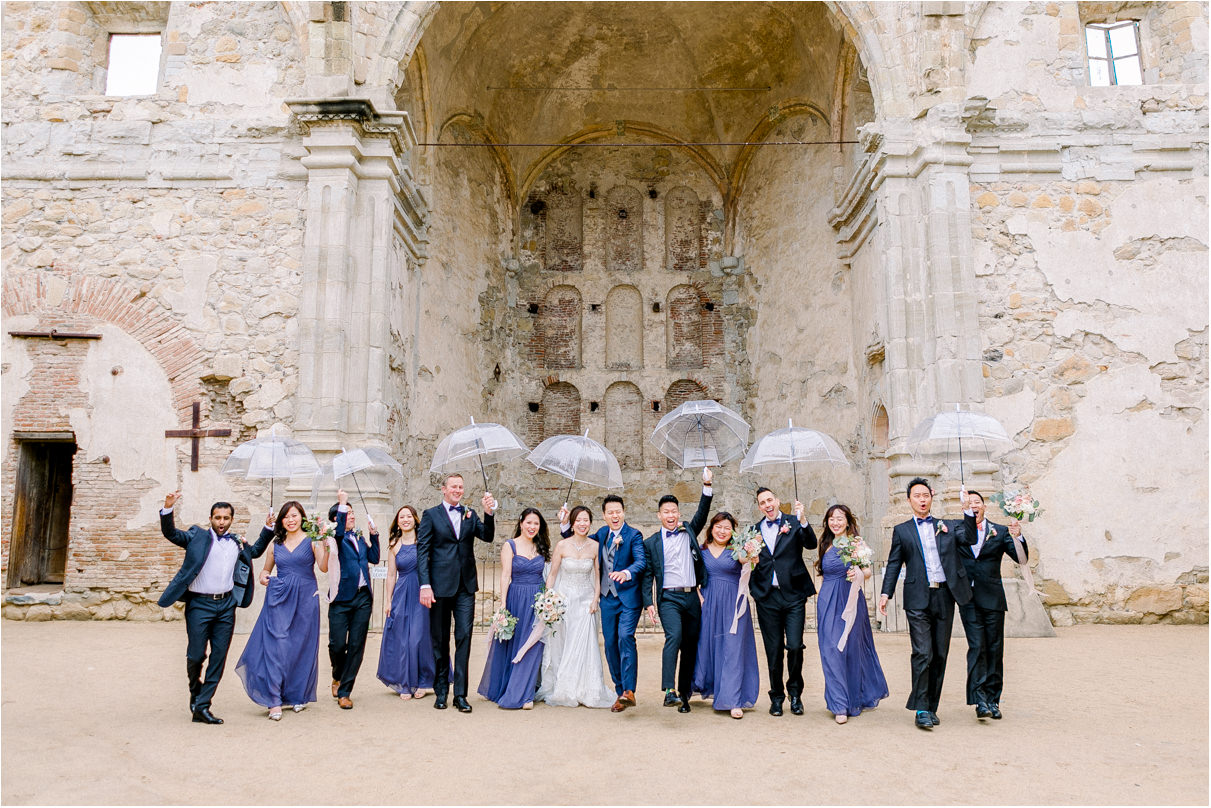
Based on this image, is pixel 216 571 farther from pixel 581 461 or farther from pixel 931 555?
pixel 931 555

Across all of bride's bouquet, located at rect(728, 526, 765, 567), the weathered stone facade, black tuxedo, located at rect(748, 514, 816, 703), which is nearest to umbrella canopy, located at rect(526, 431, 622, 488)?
bride's bouquet, located at rect(728, 526, 765, 567)

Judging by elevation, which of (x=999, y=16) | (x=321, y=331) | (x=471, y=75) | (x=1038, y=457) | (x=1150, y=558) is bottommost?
(x=1150, y=558)

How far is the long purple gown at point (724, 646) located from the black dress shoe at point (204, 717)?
3338 millimetres

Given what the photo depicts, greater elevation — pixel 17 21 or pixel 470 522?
pixel 17 21

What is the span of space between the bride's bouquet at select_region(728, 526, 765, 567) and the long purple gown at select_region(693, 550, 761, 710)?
6.3 inches

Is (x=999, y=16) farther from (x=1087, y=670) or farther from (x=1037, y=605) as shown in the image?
(x=1087, y=670)

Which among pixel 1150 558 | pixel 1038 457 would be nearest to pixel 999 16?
pixel 1038 457

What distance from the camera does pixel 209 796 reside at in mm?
4008

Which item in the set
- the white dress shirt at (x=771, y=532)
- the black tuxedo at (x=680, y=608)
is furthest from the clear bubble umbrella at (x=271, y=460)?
the white dress shirt at (x=771, y=532)

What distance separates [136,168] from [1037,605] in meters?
12.1

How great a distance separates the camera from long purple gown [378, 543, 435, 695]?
6516 millimetres

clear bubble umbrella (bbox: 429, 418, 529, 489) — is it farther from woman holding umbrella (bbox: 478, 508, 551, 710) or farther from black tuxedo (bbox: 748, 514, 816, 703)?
black tuxedo (bbox: 748, 514, 816, 703)

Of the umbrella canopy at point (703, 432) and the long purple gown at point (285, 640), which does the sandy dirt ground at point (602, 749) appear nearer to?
the long purple gown at point (285, 640)

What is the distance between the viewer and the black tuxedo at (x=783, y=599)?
19.3ft
